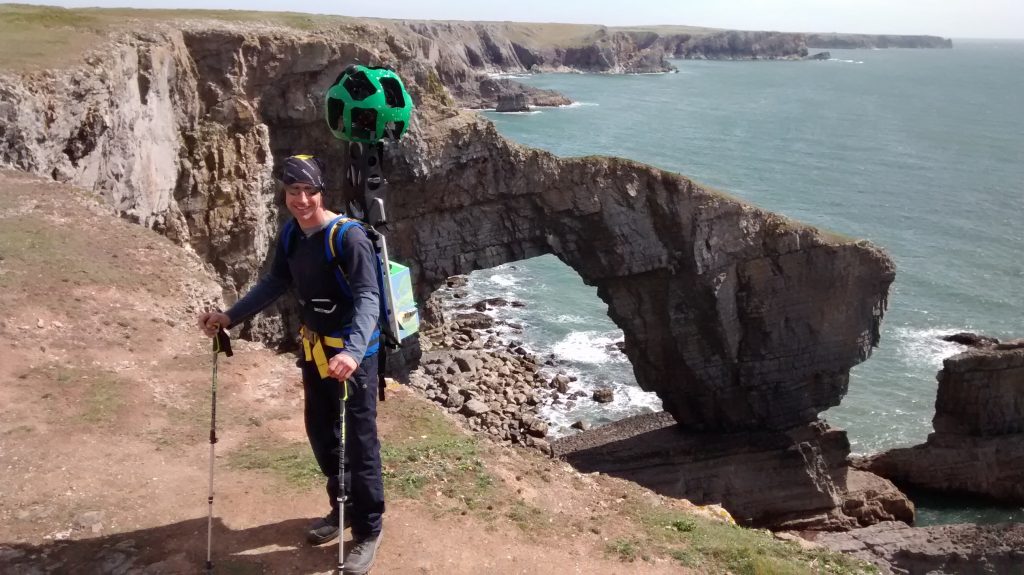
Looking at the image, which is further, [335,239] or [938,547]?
[938,547]

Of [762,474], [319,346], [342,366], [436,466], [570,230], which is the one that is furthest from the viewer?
[570,230]

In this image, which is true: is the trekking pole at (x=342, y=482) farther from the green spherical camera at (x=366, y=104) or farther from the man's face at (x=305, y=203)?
the green spherical camera at (x=366, y=104)

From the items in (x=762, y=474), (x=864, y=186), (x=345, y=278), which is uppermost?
(x=345, y=278)

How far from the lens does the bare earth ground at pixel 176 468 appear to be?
6.68 m

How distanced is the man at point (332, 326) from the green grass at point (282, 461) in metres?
1.24

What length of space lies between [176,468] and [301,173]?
3.92m

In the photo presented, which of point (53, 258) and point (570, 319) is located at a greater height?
point (53, 258)


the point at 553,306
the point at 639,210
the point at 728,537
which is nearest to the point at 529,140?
the point at 553,306

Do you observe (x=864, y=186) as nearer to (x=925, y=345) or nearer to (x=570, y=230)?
(x=925, y=345)

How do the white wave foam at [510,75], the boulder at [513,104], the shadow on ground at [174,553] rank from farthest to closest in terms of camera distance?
the white wave foam at [510,75], the boulder at [513,104], the shadow on ground at [174,553]

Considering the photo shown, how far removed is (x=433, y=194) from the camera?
1219 inches

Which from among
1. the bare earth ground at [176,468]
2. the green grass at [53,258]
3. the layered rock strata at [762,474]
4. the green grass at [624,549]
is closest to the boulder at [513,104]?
the layered rock strata at [762,474]

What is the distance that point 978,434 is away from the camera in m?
29.1

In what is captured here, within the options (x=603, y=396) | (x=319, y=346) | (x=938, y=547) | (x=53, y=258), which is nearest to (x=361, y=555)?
(x=319, y=346)
